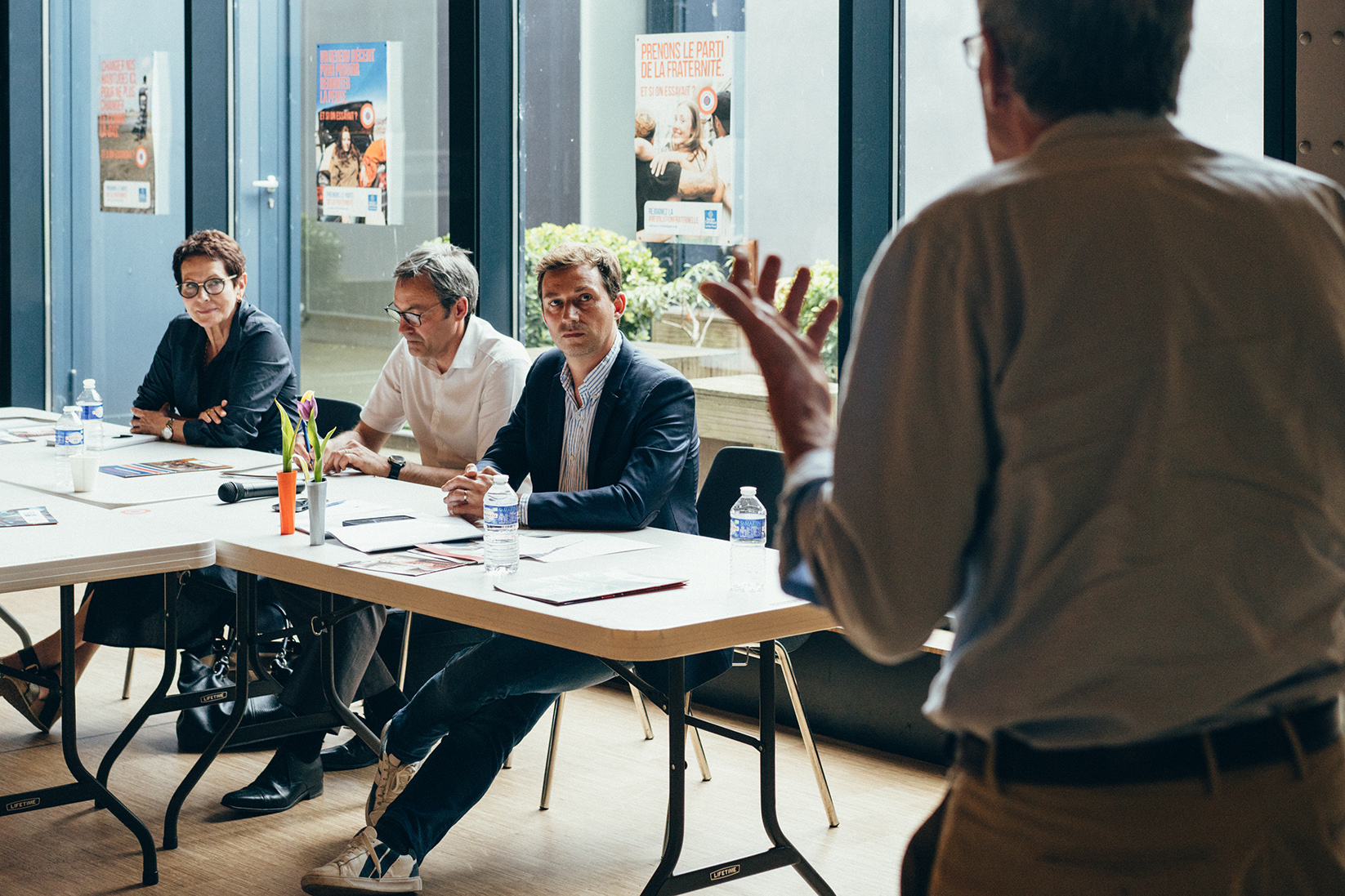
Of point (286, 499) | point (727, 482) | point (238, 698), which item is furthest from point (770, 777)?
point (238, 698)

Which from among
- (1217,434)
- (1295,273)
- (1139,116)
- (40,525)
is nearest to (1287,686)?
(1217,434)

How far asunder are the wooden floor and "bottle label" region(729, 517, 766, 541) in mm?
884

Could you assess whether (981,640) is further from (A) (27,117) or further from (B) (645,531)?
(A) (27,117)

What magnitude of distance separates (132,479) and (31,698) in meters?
0.71

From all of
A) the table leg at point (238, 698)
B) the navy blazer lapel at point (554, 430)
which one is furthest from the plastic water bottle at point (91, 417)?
the navy blazer lapel at point (554, 430)

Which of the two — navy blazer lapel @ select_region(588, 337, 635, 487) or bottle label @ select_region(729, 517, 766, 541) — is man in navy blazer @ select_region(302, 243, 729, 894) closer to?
navy blazer lapel @ select_region(588, 337, 635, 487)

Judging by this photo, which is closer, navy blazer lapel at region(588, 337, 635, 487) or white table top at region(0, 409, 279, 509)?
navy blazer lapel at region(588, 337, 635, 487)

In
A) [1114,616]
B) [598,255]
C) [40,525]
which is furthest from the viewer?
[598,255]

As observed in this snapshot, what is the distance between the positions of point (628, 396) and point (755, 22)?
1534mm

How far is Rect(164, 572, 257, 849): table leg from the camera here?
3.25m

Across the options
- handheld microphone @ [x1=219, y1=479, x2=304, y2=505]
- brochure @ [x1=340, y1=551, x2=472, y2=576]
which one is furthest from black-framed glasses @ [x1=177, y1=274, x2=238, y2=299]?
brochure @ [x1=340, y1=551, x2=472, y2=576]

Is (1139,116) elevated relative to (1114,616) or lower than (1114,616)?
elevated

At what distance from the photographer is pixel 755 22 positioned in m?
4.19

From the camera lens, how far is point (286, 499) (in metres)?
3.08
